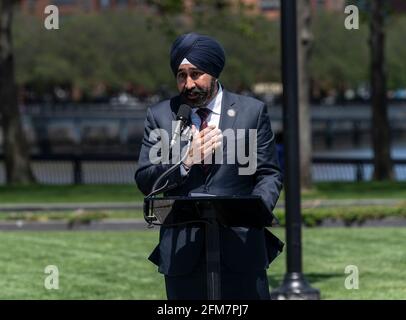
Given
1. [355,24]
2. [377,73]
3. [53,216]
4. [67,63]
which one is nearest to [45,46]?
[67,63]

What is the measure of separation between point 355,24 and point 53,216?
7.60m

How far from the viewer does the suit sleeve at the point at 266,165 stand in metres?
5.69

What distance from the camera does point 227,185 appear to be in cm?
579

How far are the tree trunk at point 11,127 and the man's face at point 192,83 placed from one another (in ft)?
88.9

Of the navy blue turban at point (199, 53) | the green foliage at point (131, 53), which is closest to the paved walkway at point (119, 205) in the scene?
the navy blue turban at point (199, 53)

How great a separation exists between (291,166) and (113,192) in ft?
55.0

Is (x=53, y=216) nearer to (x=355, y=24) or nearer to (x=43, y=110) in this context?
(x=355, y=24)

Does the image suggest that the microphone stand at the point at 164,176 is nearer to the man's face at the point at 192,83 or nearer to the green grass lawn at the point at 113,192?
the man's face at the point at 192,83

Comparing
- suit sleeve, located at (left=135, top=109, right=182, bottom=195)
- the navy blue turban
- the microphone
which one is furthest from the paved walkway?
the microphone

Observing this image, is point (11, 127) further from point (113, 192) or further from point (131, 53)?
point (131, 53)

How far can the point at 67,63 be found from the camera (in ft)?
313

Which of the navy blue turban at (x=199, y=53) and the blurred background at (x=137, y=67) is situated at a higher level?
the navy blue turban at (x=199, y=53)

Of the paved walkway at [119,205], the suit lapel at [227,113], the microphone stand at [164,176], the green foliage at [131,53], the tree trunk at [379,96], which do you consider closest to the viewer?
the microphone stand at [164,176]
